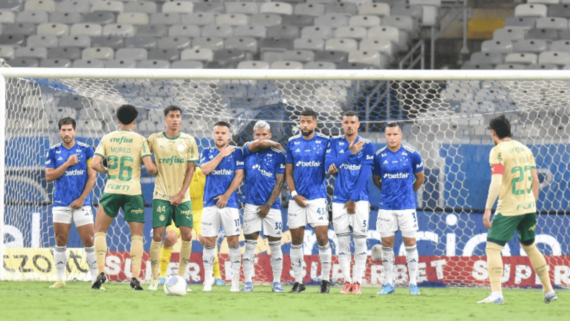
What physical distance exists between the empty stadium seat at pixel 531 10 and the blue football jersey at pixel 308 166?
26.7ft

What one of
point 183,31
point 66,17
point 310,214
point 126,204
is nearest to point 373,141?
point 310,214

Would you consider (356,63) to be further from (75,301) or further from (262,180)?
(75,301)

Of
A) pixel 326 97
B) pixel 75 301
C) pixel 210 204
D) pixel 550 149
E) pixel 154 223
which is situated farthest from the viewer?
pixel 326 97

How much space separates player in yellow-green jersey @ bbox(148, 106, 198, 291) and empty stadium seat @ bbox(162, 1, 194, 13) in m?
8.08

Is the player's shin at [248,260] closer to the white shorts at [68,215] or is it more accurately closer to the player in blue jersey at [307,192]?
the player in blue jersey at [307,192]

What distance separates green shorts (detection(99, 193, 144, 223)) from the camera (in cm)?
826

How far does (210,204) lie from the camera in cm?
883

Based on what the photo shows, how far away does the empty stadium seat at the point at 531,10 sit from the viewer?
15.4 metres

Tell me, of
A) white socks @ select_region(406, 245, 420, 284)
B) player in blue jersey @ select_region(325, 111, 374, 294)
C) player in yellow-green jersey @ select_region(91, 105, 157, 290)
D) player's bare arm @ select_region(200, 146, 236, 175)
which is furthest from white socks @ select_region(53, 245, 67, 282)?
white socks @ select_region(406, 245, 420, 284)

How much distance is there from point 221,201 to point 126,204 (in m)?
1.01

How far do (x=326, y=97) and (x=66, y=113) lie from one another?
3771 mm

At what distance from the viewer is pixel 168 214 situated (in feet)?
27.1

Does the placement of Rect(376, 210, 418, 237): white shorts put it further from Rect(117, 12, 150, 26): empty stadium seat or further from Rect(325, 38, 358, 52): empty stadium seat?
Rect(117, 12, 150, 26): empty stadium seat

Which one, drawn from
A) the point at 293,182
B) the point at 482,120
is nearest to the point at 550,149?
the point at 482,120
